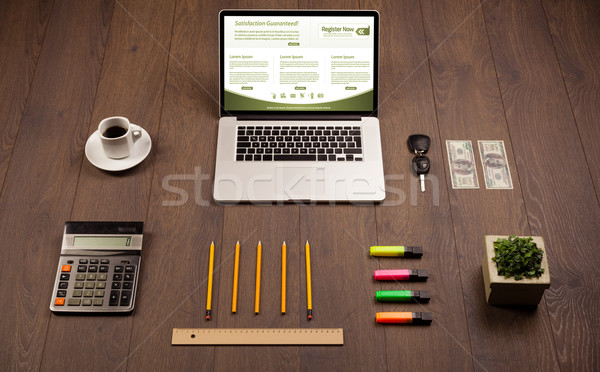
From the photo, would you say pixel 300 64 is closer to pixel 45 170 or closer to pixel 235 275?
pixel 235 275

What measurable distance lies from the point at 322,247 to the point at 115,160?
591mm

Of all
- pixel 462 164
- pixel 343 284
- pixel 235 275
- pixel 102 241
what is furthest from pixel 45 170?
pixel 462 164

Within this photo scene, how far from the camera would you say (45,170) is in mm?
1463

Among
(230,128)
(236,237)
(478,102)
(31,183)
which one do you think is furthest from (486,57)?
(31,183)

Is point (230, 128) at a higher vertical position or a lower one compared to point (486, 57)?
lower

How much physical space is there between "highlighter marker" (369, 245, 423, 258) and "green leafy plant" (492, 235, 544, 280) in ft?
0.64

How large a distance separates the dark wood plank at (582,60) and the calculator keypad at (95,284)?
3.90ft

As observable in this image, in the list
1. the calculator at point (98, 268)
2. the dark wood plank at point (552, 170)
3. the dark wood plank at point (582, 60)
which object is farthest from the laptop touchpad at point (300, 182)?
the dark wood plank at point (582, 60)

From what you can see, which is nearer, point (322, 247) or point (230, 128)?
point (322, 247)

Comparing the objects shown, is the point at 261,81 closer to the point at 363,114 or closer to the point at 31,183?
the point at 363,114

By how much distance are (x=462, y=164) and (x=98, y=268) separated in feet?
3.12

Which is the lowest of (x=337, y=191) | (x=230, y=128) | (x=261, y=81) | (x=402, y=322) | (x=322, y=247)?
(x=402, y=322)

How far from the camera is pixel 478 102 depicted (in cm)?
161

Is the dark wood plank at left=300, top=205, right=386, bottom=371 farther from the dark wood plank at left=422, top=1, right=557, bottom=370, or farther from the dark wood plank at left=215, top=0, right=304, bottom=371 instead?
the dark wood plank at left=422, top=1, right=557, bottom=370
